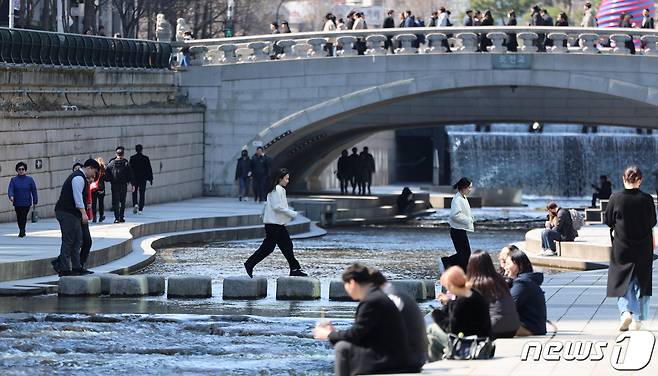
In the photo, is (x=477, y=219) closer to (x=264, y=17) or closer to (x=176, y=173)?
(x=176, y=173)

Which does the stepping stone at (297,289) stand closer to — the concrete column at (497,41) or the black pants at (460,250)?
the black pants at (460,250)

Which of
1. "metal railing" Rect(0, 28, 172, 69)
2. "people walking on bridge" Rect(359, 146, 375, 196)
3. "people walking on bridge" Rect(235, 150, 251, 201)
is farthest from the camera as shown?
"people walking on bridge" Rect(359, 146, 375, 196)

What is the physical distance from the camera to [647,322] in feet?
58.0

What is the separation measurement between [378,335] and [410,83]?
3215cm

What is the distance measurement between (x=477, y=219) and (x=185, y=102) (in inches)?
371

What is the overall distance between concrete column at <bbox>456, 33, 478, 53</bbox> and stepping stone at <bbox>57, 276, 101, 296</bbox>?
23558 mm

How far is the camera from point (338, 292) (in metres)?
21.9

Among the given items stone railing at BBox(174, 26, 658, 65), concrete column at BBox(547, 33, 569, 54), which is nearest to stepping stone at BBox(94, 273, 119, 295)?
stone railing at BBox(174, 26, 658, 65)

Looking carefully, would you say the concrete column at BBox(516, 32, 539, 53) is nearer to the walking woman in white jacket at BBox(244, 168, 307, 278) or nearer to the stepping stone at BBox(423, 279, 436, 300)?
the walking woman in white jacket at BBox(244, 168, 307, 278)

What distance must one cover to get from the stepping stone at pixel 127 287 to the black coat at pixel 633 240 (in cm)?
731

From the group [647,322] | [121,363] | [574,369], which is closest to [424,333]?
[574,369]

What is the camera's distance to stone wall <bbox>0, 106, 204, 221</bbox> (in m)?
33.0

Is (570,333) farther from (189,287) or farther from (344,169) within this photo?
(344,169)

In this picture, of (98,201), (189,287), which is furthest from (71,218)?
(98,201)
